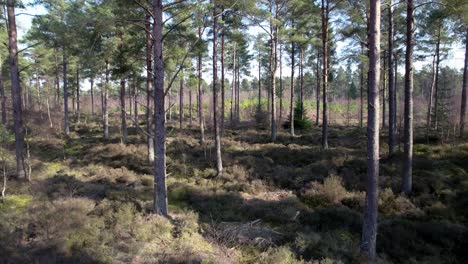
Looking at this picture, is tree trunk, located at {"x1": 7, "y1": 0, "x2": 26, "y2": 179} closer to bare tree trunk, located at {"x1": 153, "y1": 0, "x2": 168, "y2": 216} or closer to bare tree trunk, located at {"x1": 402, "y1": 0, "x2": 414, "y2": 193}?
bare tree trunk, located at {"x1": 153, "y1": 0, "x2": 168, "y2": 216}

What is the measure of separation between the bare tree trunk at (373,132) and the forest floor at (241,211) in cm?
45

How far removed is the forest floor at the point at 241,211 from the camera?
19.8 ft

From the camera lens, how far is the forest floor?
19.8 feet

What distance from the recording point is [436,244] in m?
7.12

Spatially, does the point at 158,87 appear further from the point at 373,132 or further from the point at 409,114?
the point at 409,114

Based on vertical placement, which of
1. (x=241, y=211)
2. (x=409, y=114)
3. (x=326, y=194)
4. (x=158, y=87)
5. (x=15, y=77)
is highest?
(x=15, y=77)

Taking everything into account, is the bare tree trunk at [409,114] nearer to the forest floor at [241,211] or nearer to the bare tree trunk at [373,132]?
the forest floor at [241,211]

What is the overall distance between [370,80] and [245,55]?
30.5m

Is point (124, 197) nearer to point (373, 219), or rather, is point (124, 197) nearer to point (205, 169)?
point (205, 169)

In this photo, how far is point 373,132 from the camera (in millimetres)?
6324

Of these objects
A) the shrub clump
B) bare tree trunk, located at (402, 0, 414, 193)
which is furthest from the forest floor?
bare tree trunk, located at (402, 0, 414, 193)

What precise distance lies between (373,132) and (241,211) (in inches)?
188

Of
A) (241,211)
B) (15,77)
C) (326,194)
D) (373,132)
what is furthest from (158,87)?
(15,77)

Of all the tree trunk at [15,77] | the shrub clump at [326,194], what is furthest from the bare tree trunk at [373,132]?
the tree trunk at [15,77]
